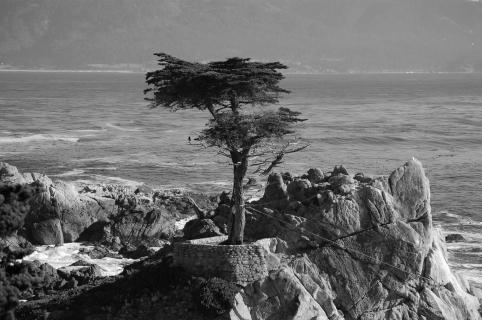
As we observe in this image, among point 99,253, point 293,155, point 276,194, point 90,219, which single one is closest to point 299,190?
point 276,194

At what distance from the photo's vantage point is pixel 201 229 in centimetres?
3512

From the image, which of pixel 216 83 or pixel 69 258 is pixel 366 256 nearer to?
pixel 216 83

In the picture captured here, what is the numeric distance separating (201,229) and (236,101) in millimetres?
7320

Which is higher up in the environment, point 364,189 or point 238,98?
point 238,98

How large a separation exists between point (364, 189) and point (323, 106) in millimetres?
94566

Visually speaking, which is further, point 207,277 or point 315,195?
point 315,195

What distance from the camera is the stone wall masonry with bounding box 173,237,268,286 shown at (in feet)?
90.0

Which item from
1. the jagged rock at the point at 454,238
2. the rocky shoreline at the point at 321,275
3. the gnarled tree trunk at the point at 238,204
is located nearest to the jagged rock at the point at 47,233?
the rocky shoreline at the point at 321,275

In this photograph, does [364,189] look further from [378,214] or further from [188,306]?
[188,306]

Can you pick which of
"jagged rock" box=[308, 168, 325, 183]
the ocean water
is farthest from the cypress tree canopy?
"jagged rock" box=[308, 168, 325, 183]

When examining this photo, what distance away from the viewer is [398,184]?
100 ft

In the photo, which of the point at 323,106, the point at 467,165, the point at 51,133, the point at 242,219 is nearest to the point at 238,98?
the point at 242,219

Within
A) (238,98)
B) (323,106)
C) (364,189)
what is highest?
(238,98)

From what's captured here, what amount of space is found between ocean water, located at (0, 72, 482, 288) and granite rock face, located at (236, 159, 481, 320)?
350 centimetres
